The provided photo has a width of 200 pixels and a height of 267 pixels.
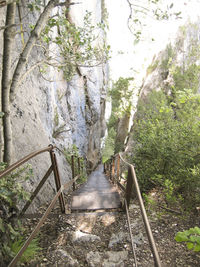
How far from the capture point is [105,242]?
2.59 metres

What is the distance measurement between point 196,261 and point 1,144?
3.18 m

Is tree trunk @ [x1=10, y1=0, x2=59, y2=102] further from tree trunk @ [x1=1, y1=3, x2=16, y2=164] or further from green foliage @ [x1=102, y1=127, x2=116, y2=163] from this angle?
green foliage @ [x1=102, y1=127, x2=116, y2=163]

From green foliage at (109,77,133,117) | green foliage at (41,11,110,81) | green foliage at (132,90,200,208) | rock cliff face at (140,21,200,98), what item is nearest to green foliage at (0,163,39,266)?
green foliage at (132,90,200,208)

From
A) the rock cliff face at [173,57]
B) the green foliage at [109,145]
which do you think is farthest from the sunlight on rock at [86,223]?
the green foliage at [109,145]

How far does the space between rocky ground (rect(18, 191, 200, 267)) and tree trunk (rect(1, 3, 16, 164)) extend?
129 cm

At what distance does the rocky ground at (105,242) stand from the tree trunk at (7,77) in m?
1.29

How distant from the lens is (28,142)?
3.73 meters

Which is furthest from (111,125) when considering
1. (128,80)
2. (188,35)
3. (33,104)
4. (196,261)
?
(196,261)

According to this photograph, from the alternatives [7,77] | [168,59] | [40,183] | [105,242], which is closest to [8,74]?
[7,77]

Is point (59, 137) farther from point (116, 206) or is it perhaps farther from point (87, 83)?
point (87, 83)

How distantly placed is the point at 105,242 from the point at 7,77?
2.84 meters

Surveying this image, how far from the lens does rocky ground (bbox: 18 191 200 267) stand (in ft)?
7.01

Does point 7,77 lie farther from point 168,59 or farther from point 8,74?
point 168,59

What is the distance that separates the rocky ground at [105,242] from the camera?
7.01 feet
